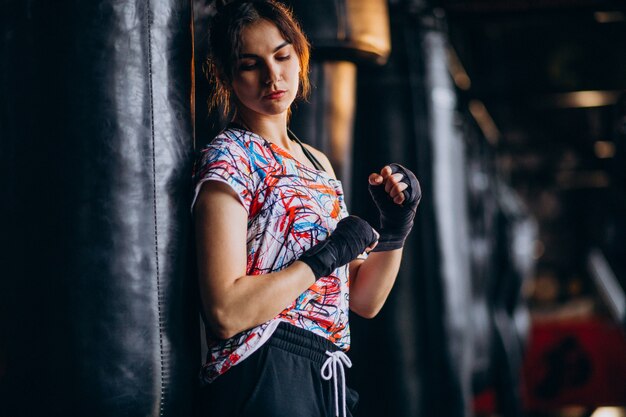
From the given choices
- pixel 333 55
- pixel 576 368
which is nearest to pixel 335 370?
pixel 333 55

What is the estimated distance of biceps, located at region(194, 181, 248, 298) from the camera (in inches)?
48.8

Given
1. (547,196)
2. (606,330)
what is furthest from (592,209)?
(606,330)

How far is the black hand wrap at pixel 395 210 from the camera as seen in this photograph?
1.41 m

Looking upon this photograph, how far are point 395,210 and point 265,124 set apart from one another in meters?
0.29

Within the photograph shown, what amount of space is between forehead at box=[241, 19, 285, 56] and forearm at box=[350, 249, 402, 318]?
0.45 metres

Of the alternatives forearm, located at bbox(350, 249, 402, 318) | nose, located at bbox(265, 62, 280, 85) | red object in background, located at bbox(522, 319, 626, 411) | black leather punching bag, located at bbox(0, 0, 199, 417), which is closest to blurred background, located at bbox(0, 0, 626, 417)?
black leather punching bag, located at bbox(0, 0, 199, 417)

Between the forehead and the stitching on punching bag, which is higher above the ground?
the forehead

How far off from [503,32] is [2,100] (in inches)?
246

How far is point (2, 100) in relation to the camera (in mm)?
1334

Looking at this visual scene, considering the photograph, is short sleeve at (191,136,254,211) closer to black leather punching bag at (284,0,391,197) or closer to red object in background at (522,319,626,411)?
black leather punching bag at (284,0,391,197)

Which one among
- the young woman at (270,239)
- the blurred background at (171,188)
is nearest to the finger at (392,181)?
the young woman at (270,239)

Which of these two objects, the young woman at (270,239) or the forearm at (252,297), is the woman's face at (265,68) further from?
the forearm at (252,297)

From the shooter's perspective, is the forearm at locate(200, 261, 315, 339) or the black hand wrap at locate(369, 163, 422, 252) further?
the black hand wrap at locate(369, 163, 422, 252)

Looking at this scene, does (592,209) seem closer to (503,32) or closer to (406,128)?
(503,32)
